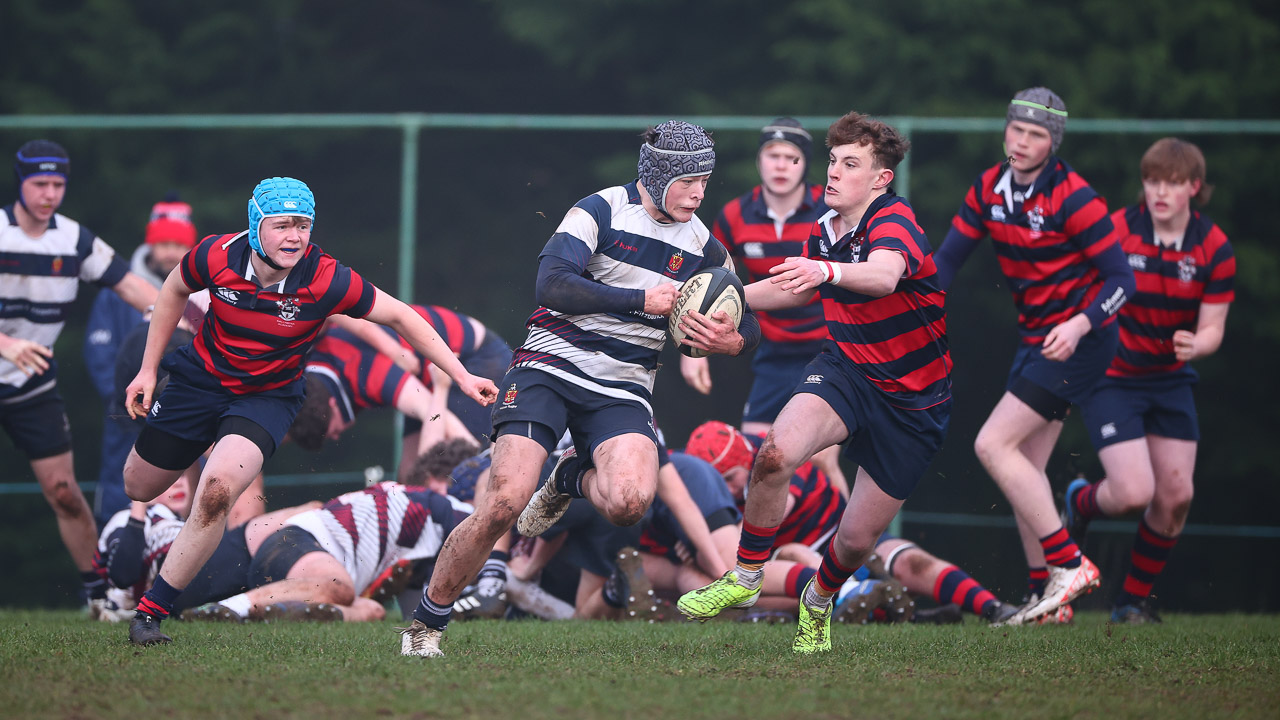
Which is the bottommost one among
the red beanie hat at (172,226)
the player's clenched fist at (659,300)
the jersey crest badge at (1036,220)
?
the player's clenched fist at (659,300)

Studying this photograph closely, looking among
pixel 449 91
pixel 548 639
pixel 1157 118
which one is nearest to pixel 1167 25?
pixel 1157 118

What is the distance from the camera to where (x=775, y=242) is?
725 centimetres

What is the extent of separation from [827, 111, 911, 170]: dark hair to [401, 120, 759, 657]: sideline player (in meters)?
0.54

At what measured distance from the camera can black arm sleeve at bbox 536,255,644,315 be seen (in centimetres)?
463

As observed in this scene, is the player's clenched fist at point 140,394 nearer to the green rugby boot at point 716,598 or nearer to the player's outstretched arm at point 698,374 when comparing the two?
the green rugby boot at point 716,598

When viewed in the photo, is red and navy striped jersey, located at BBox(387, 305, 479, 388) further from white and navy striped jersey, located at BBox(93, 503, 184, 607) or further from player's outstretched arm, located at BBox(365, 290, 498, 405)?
player's outstretched arm, located at BBox(365, 290, 498, 405)

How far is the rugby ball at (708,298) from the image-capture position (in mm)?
4727

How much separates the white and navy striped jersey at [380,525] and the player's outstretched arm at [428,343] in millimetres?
1412

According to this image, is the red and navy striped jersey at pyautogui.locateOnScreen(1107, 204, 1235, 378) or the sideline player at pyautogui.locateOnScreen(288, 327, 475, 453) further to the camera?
the sideline player at pyautogui.locateOnScreen(288, 327, 475, 453)

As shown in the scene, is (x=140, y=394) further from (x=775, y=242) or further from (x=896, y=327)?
(x=775, y=242)

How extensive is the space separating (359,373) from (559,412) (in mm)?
2922

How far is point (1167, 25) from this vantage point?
11.4 metres

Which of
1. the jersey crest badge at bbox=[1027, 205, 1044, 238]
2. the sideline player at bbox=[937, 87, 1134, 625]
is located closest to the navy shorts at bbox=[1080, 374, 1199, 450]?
the sideline player at bbox=[937, 87, 1134, 625]

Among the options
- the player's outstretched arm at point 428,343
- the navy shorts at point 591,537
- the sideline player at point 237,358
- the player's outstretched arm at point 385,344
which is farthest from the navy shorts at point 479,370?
the player's outstretched arm at point 428,343
